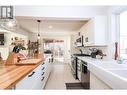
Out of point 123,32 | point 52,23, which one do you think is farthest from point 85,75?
point 52,23

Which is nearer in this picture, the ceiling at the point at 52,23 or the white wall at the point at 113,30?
the white wall at the point at 113,30

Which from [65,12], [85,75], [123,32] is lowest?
[85,75]

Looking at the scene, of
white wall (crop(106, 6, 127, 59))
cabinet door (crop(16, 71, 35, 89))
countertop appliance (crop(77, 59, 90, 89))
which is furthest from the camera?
white wall (crop(106, 6, 127, 59))

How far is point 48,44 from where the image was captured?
14.7 meters

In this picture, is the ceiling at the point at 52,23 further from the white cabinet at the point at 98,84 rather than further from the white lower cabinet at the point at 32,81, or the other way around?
the white cabinet at the point at 98,84

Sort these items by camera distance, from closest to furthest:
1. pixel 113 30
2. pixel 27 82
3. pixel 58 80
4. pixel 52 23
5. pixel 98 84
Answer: pixel 27 82
pixel 98 84
pixel 113 30
pixel 58 80
pixel 52 23

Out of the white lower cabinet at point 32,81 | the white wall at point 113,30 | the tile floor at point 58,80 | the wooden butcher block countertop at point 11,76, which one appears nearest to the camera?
the wooden butcher block countertop at point 11,76

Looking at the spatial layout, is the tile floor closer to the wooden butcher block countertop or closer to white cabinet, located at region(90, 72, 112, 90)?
white cabinet, located at region(90, 72, 112, 90)

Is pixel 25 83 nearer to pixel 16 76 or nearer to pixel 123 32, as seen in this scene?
pixel 16 76

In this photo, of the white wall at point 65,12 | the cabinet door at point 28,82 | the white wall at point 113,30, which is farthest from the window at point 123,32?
the cabinet door at point 28,82

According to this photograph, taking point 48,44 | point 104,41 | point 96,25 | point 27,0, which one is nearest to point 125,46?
point 104,41

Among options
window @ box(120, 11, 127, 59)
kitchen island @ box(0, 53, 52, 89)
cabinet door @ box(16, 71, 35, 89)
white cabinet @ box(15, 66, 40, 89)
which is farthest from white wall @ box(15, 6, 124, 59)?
A: cabinet door @ box(16, 71, 35, 89)
